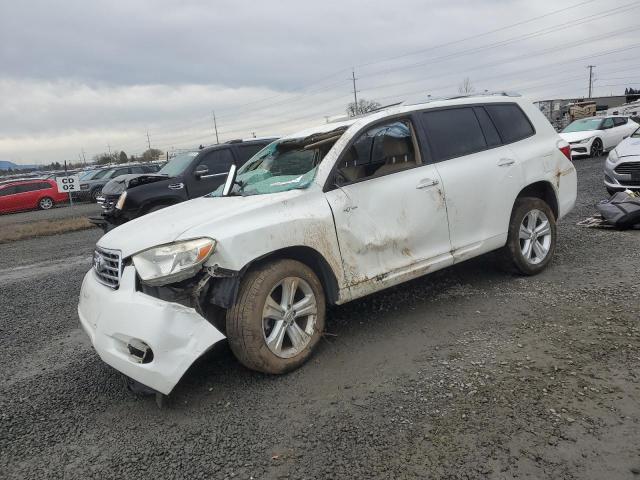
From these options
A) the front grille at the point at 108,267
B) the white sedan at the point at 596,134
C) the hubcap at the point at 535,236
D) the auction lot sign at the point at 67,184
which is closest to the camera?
the front grille at the point at 108,267

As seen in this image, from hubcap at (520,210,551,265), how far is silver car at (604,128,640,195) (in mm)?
3988

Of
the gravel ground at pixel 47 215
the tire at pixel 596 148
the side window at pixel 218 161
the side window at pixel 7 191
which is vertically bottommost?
the gravel ground at pixel 47 215

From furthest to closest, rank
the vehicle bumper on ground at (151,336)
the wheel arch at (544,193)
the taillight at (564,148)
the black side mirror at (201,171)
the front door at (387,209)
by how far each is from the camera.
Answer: the black side mirror at (201,171) < the taillight at (564,148) < the wheel arch at (544,193) < the front door at (387,209) < the vehicle bumper on ground at (151,336)

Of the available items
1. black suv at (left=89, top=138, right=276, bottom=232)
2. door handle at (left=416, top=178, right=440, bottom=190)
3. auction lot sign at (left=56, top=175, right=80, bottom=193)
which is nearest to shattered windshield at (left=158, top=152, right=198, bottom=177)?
black suv at (left=89, top=138, right=276, bottom=232)

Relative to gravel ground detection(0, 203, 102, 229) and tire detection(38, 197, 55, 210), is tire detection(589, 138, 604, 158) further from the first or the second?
tire detection(38, 197, 55, 210)

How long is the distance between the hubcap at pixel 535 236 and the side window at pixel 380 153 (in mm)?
1520

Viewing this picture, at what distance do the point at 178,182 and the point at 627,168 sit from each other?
8.11 metres

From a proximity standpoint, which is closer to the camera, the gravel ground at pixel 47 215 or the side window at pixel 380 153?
the side window at pixel 380 153

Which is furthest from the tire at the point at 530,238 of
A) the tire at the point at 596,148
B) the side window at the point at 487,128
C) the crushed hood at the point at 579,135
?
the tire at the point at 596,148

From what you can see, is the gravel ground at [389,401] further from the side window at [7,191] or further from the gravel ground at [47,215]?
the side window at [7,191]

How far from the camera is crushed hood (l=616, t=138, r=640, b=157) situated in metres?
8.08

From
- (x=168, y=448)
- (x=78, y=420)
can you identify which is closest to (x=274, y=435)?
(x=168, y=448)

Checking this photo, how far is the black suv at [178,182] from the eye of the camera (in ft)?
30.5

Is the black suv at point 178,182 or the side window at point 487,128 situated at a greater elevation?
the side window at point 487,128
